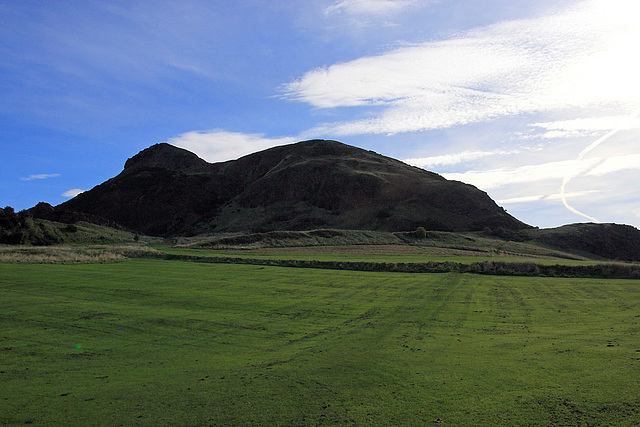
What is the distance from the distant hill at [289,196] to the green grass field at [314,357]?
276 ft

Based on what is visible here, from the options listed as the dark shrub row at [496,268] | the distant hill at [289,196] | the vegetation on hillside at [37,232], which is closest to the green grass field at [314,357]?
the dark shrub row at [496,268]

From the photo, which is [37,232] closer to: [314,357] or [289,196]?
[314,357]

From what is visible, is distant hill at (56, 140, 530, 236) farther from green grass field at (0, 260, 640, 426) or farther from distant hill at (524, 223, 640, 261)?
green grass field at (0, 260, 640, 426)

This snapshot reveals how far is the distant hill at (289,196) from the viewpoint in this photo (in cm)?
11375

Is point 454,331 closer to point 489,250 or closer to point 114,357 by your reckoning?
point 114,357

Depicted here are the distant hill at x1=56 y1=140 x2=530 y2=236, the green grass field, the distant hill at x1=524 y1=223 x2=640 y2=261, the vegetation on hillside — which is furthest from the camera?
the distant hill at x1=56 y1=140 x2=530 y2=236

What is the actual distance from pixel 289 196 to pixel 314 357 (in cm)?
12433

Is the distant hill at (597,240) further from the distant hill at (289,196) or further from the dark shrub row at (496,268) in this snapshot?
the dark shrub row at (496,268)

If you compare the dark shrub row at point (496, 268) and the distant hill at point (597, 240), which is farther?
the distant hill at point (597, 240)

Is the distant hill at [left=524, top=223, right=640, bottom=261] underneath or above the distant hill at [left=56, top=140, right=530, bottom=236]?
underneath

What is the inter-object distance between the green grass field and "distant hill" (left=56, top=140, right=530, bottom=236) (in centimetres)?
8426

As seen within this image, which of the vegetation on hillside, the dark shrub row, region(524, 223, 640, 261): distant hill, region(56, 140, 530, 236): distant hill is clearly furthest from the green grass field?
region(56, 140, 530, 236): distant hill

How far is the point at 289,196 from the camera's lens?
135 m

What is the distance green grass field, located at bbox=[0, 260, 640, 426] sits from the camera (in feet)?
24.8
